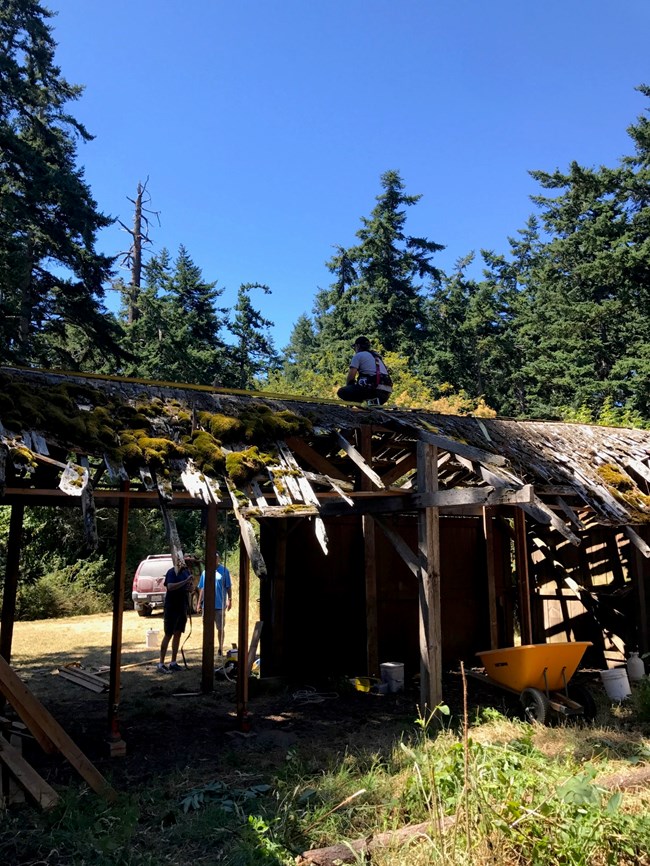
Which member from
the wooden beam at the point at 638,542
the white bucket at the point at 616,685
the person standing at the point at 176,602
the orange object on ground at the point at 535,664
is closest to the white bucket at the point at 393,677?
the orange object on ground at the point at 535,664

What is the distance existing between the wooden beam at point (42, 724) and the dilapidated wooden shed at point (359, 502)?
57.0 inches

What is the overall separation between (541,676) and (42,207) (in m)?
21.1

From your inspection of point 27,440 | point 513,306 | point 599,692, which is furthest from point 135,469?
point 513,306

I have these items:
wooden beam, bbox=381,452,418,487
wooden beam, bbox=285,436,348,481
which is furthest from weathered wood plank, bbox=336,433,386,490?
wooden beam, bbox=381,452,418,487

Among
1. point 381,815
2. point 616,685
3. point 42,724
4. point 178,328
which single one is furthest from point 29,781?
point 178,328

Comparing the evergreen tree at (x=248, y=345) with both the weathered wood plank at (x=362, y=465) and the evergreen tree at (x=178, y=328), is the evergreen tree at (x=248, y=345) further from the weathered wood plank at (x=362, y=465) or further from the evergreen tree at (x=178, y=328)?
the weathered wood plank at (x=362, y=465)

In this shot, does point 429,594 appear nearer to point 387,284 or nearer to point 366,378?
point 366,378

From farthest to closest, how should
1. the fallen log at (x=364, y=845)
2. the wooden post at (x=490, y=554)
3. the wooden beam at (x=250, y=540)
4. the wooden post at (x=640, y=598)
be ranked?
the wooden post at (x=490, y=554) → the wooden post at (x=640, y=598) → the wooden beam at (x=250, y=540) → the fallen log at (x=364, y=845)

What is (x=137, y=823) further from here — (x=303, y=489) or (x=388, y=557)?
(x=388, y=557)

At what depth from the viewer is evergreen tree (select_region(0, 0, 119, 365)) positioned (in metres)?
19.3

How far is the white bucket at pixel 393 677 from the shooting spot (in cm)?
901

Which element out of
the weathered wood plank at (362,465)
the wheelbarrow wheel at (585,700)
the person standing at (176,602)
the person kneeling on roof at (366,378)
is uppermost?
the person kneeling on roof at (366,378)

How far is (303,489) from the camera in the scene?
6.07 metres

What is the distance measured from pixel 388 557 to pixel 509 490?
4.68m
